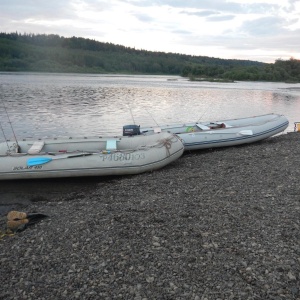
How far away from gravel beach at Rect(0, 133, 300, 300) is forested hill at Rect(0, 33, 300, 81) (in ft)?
295

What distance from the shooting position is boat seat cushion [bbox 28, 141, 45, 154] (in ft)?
32.7

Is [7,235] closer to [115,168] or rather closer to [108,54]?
[115,168]

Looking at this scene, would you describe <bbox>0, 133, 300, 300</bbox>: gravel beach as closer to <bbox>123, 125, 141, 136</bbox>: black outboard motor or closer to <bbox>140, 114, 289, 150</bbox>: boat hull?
<bbox>123, 125, 141, 136</bbox>: black outboard motor

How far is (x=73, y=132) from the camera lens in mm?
18797

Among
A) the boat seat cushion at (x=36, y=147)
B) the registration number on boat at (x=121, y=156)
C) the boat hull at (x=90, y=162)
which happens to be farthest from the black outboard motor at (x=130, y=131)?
the boat seat cushion at (x=36, y=147)

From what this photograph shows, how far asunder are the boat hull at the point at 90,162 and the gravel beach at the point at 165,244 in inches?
49.3

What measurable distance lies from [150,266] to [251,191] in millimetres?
3708

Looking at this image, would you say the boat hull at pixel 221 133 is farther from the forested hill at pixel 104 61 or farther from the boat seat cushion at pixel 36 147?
the forested hill at pixel 104 61

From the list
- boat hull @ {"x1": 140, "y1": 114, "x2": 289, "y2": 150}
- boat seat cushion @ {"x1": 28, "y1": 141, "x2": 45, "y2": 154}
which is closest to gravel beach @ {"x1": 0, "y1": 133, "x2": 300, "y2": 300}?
boat seat cushion @ {"x1": 28, "y1": 141, "x2": 45, "y2": 154}

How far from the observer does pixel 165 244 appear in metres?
5.20

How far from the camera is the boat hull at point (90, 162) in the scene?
31.3 feet

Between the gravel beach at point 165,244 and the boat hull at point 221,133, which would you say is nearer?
the gravel beach at point 165,244

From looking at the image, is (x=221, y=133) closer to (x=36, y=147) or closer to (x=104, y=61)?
(x=36, y=147)

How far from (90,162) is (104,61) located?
366ft
